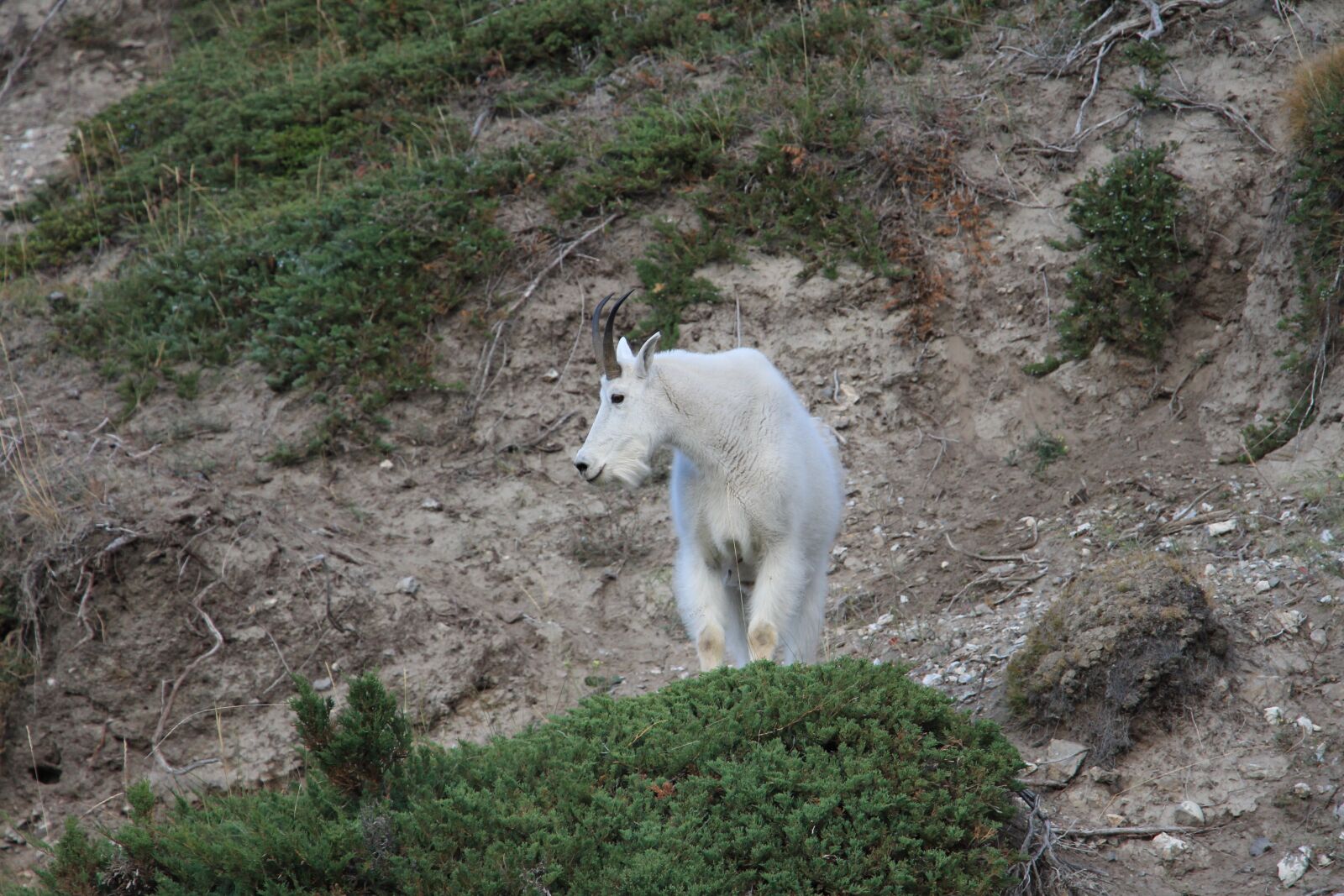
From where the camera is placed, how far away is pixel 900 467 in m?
8.74

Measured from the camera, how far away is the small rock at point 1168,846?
463 centimetres

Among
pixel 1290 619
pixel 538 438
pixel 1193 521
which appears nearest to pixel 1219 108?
pixel 1193 521

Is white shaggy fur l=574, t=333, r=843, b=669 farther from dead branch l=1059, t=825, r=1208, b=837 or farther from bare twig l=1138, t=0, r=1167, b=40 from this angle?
bare twig l=1138, t=0, r=1167, b=40

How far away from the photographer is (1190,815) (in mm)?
4746

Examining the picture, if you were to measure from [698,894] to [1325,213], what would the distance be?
6.18 meters

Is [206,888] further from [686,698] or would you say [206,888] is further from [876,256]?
[876,256]

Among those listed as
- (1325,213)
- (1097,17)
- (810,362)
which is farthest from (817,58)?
(1325,213)

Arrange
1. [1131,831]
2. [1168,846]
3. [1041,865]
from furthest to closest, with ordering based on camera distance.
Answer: [1131,831]
[1168,846]
[1041,865]

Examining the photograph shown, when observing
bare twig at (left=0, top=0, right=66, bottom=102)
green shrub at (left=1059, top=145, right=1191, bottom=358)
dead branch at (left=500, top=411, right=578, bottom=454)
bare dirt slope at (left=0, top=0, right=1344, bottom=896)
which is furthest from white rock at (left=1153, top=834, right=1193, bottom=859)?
bare twig at (left=0, top=0, right=66, bottom=102)

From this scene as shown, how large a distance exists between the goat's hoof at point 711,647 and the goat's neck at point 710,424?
809 mm

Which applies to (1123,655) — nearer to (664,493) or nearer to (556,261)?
(664,493)

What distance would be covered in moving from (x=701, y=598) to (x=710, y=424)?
97 cm

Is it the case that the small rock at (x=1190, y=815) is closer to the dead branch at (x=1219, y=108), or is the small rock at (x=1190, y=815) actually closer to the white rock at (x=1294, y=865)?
the white rock at (x=1294, y=865)

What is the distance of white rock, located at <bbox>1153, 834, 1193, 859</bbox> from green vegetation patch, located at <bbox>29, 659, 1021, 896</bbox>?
76 cm
